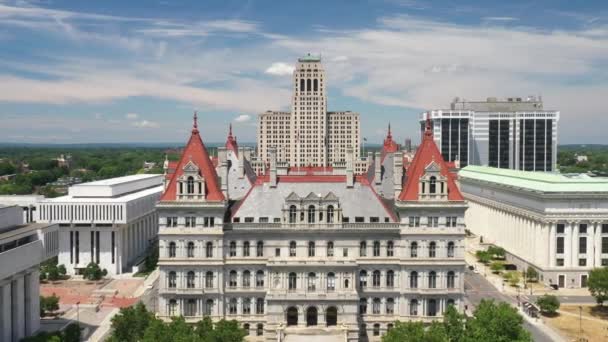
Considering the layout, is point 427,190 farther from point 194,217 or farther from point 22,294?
point 22,294

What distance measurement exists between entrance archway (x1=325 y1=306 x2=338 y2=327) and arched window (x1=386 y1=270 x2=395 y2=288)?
32.5ft

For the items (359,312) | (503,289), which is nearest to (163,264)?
(359,312)

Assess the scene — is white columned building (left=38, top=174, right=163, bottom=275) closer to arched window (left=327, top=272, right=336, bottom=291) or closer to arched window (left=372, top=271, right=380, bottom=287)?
arched window (left=327, top=272, right=336, bottom=291)

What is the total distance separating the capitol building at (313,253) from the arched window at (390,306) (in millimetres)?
166

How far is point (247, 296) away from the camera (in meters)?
102

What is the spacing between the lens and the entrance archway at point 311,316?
100000 mm

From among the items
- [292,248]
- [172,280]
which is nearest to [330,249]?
[292,248]

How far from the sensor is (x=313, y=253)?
102 meters

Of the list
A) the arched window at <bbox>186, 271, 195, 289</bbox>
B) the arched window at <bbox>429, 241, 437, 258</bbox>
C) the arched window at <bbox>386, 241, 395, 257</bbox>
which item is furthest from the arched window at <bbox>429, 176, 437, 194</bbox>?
the arched window at <bbox>186, 271, 195, 289</bbox>

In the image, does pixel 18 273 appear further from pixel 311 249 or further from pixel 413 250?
pixel 413 250

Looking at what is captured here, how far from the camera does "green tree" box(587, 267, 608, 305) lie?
120812 millimetres

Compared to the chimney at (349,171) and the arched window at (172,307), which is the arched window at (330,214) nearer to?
the chimney at (349,171)

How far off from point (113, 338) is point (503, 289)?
90.4 metres

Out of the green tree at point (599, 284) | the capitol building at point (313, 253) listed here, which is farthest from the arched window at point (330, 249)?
the green tree at point (599, 284)
